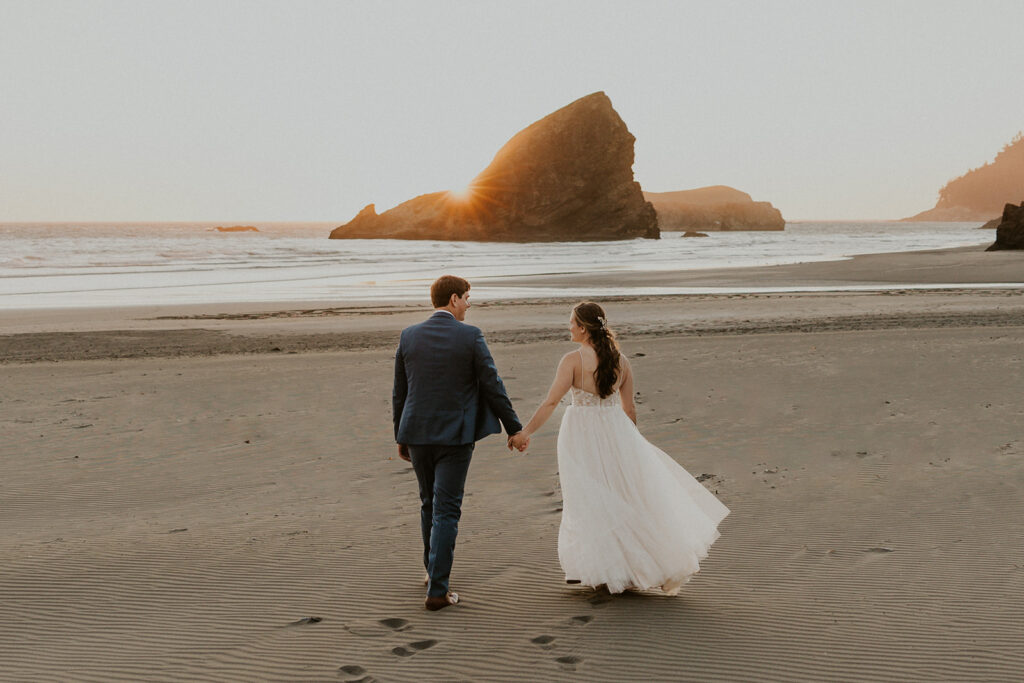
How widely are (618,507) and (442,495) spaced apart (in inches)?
38.5

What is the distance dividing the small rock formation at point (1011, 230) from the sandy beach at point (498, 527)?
3612 cm

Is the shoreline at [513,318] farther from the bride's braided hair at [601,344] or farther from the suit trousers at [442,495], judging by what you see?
the bride's braided hair at [601,344]

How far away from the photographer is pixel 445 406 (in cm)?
482

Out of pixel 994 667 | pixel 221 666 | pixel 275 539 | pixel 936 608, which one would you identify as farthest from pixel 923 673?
pixel 275 539

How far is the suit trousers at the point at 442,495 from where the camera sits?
4.86 metres

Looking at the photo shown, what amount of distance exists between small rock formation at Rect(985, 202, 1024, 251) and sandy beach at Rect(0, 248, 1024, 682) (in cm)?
3612

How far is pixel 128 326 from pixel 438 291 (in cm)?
1716

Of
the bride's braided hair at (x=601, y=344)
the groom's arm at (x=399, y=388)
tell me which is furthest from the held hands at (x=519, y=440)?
the groom's arm at (x=399, y=388)

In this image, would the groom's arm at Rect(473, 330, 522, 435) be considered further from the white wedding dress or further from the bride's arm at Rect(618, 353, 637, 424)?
the bride's arm at Rect(618, 353, 637, 424)

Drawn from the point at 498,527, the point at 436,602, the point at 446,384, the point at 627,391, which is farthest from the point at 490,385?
the point at 498,527

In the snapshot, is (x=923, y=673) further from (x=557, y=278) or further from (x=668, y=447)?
(x=557, y=278)

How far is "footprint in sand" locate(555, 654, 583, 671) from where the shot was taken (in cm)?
421

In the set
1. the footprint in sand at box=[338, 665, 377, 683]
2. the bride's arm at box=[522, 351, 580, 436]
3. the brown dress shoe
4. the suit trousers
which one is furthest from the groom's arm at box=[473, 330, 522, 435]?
the footprint in sand at box=[338, 665, 377, 683]

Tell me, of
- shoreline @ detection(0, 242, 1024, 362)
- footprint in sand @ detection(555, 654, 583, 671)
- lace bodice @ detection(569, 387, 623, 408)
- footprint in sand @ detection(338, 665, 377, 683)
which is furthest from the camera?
shoreline @ detection(0, 242, 1024, 362)
